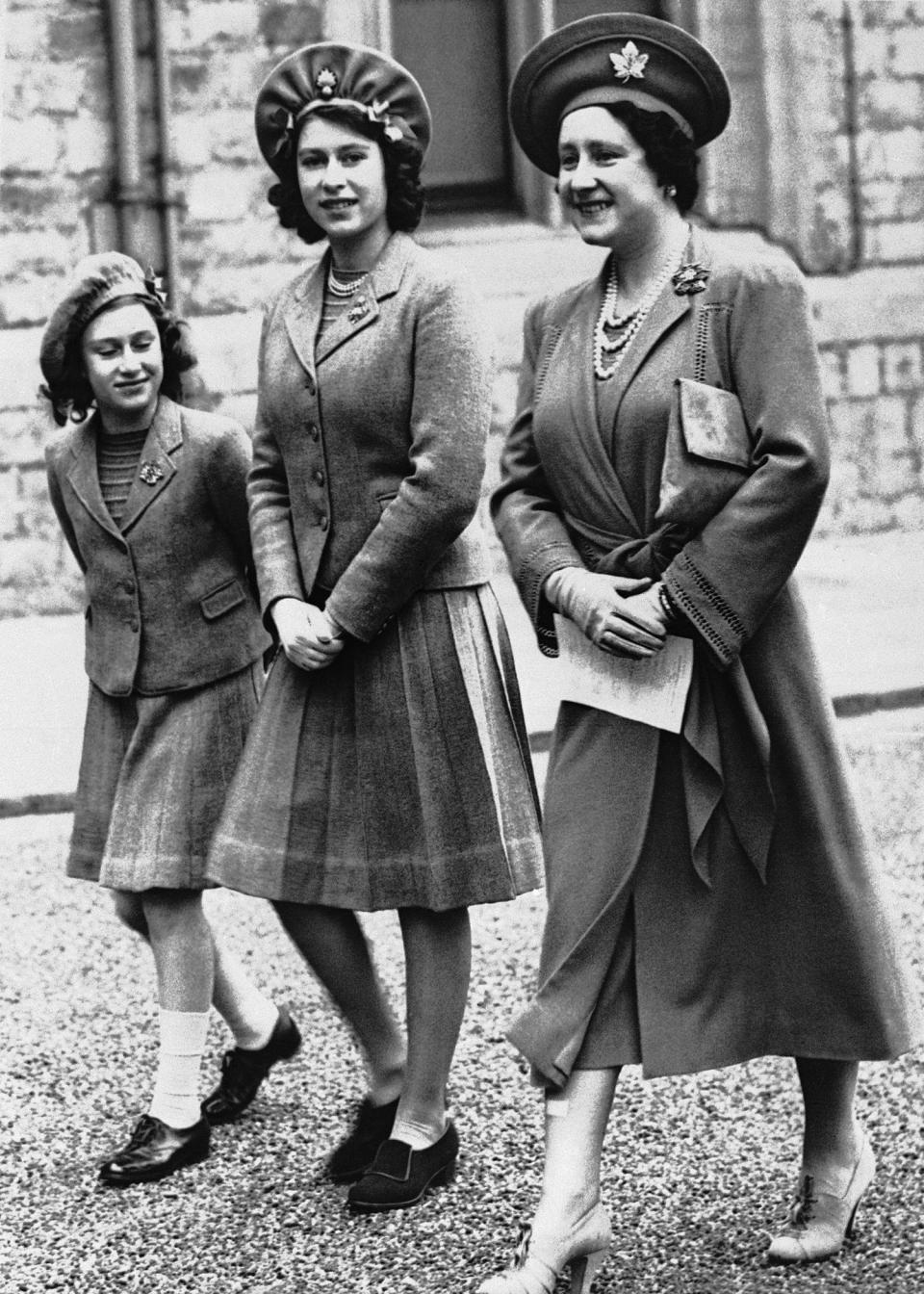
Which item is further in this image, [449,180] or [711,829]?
[449,180]

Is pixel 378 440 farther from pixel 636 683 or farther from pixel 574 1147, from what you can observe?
pixel 574 1147

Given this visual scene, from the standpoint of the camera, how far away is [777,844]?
357 cm

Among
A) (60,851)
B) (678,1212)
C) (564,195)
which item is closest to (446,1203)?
(678,1212)

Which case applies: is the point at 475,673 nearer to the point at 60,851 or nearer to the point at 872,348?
the point at 60,851

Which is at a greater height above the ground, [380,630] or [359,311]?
[359,311]

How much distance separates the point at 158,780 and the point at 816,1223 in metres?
1.50

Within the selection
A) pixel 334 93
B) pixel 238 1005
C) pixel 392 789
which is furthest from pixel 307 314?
pixel 238 1005

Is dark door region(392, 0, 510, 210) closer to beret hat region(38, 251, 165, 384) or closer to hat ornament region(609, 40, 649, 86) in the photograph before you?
beret hat region(38, 251, 165, 384)

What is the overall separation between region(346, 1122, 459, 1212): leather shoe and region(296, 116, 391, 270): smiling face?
159cm

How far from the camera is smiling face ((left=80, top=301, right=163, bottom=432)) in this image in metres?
4.45

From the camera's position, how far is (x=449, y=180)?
42.5 ft

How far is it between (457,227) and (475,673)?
8996 mm

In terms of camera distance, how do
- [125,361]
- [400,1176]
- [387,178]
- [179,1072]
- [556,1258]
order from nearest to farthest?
[556,1258], [400,1176], [387,178], [179,1072], [125,361]

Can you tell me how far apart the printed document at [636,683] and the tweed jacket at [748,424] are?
0.10 meters
